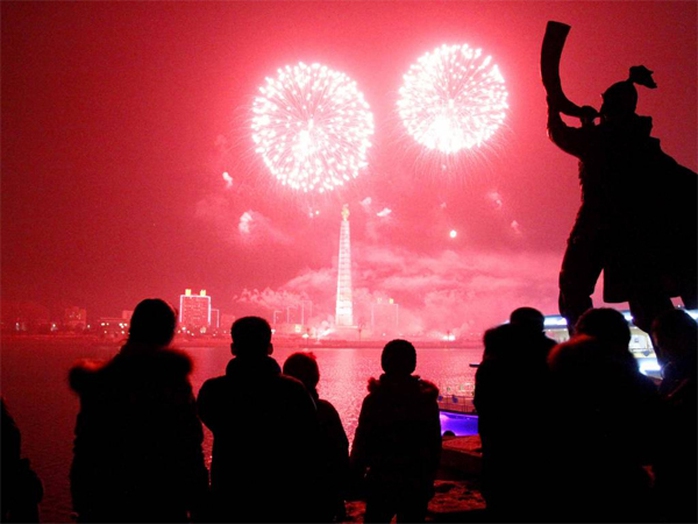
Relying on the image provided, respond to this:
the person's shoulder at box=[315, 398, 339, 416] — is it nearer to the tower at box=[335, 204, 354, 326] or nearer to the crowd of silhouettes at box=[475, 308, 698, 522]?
the crowd of silhouettes at box=[475, 308, 698, 522]

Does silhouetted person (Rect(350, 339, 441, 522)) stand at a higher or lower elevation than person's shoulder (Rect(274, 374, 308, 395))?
lower

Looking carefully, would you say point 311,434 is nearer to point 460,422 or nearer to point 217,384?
point 217,384

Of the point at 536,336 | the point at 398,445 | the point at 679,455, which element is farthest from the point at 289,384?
the point at 679,455

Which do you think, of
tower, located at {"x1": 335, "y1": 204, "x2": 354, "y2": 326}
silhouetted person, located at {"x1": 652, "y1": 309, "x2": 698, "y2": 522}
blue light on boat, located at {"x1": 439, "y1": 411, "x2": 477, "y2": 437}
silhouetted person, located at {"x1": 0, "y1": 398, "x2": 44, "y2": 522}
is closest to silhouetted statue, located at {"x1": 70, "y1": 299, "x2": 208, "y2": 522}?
silhouetted person, located at {"x1": 0, "y1": 398, "x2": 44, "y2": 522}

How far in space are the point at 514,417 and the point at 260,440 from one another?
1.58 metres

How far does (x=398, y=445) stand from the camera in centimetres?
409

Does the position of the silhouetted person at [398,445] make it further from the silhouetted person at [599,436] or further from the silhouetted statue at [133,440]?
the silhouetted statue at [133,440]

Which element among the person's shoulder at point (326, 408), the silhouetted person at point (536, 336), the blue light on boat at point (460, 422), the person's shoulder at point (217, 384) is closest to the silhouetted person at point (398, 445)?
the person's shoulder at point (326, 408)

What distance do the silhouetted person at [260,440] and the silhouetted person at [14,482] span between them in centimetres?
118

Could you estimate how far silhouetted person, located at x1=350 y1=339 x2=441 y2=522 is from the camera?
4.09 metres

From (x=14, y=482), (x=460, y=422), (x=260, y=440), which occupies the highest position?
(x=260, y=440)

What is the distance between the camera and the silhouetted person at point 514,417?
10.1 ft

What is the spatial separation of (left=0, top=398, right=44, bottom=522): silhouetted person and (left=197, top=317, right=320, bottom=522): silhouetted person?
1176 millimetres

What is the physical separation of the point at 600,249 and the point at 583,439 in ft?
12.2
